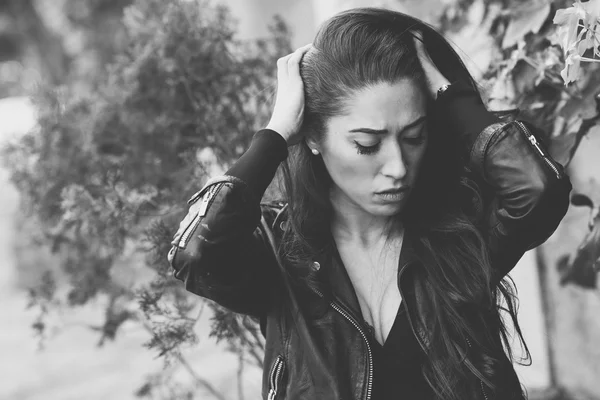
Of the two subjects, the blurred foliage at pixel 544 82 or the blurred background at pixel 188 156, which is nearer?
the blurred foliage at pixel 544 82

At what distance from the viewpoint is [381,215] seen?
6.16 feet

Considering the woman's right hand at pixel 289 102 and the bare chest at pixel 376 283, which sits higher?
the woman's right hand at pixel 289 102

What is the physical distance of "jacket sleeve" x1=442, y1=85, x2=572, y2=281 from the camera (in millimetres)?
1668

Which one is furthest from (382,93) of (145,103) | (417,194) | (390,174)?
(145,103)

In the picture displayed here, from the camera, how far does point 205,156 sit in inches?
109

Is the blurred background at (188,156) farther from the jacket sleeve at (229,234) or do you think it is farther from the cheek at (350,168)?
the cheek at (350,168)

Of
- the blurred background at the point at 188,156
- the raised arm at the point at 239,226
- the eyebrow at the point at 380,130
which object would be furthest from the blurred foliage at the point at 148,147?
the eyebrow at the point at 380,130

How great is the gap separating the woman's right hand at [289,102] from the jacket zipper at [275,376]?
0.54 m

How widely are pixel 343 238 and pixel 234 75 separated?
1.03m

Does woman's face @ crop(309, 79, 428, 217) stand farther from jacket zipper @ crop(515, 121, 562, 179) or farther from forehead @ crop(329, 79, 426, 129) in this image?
jacket zipper @ crop(515, 121, 562, 179)

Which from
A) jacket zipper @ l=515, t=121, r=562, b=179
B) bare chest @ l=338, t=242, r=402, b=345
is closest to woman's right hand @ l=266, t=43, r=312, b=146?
bare chest @ l=338, t=242, r=402, b=345

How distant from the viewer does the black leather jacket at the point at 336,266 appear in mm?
1693

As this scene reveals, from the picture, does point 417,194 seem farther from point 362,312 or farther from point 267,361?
point 267,361

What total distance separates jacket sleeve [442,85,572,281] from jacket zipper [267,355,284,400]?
0.56 m
